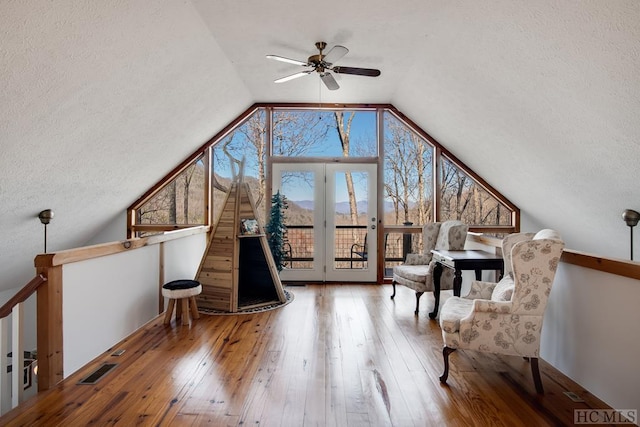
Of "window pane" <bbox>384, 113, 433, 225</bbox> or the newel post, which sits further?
"window pane" <bbox>384, 113, 433, 225</bbox>

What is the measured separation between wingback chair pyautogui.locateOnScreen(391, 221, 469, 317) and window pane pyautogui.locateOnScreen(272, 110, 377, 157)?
1.97 m

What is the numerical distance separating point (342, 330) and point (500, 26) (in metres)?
2.90

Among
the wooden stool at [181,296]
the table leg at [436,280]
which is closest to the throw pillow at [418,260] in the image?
the table leg at [436,280]

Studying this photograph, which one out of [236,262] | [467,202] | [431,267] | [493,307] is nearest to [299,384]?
[493,307]

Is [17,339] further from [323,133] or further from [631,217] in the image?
[631,217]

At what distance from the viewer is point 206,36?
3.61m

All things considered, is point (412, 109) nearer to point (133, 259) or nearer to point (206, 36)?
point (206, 36)

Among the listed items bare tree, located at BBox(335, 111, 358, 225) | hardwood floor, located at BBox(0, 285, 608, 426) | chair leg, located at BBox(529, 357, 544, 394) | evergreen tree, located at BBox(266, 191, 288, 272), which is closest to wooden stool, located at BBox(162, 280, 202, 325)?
hardwood floor, located at BBox(0, 285, 608, 426)

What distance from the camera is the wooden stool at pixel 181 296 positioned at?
380 centimetres

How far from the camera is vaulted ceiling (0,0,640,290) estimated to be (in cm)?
252

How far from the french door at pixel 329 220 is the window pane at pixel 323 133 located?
24 cm

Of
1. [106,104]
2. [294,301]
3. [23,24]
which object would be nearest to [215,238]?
[294,301]

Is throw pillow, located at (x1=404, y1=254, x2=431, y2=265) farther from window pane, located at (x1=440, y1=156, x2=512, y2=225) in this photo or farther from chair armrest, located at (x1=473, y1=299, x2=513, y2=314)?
chair armrest, located at (x1=473, y1=299, x2=513, y2=314)

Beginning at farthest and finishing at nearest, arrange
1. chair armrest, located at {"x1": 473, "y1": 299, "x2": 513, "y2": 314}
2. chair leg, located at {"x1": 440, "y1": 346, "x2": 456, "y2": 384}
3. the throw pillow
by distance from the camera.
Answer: the throw pillow
chair leg, located at {"x1": 440, "y1": 346, "x2": 456, "y2": 384}
chair armrest, located at {"x1": 473, "y1": 299, "x2": 513, "y2": 314}
